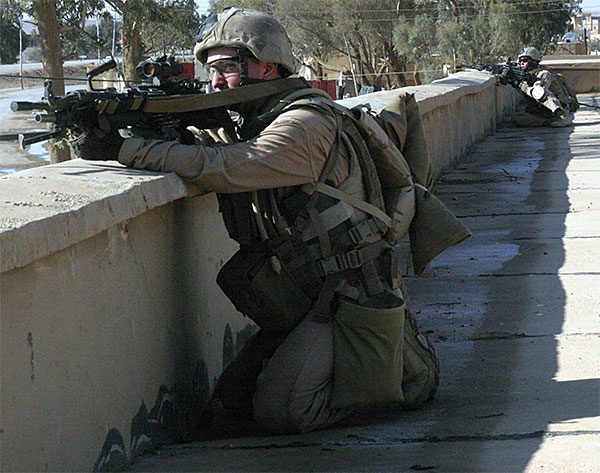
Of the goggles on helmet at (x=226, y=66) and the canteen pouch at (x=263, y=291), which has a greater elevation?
the goggles on helmet at (x=226, y=66)

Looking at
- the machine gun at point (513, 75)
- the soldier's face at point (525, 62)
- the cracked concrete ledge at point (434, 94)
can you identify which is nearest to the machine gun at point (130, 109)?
the cracked concrete ledge at point (434, 94)

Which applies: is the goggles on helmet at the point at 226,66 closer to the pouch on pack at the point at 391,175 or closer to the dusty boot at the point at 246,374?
the pouch on pack at the point at 391,175

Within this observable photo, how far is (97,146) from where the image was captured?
3197mm

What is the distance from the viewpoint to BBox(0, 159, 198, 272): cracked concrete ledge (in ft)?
7.38

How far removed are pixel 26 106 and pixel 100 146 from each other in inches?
14.8

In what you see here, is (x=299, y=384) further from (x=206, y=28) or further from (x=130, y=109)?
(x=206, y=28)

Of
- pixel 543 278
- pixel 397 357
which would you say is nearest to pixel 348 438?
pixel 397 357

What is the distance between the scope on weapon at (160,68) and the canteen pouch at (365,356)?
39.3 inches

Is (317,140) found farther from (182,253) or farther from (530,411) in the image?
(530,411)

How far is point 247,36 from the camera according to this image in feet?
11.1

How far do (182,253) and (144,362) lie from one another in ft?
1.78

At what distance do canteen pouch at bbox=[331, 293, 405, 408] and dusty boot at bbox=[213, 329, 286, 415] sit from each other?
331mm

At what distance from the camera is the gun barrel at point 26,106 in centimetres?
285

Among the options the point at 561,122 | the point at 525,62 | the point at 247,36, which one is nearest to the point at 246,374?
the point at 247,36
